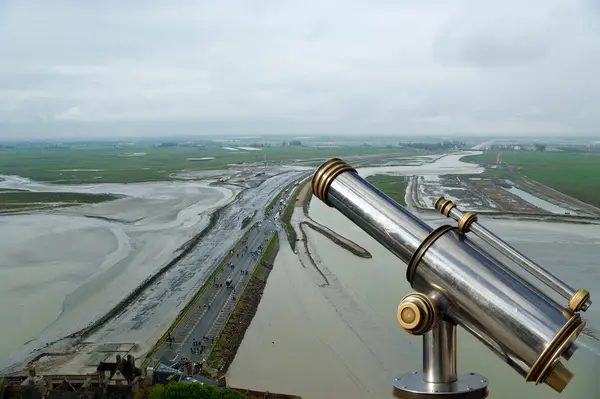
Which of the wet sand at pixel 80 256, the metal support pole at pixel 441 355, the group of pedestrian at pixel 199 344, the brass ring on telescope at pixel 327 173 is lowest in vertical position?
the group of pedestrian at pixel 199 344

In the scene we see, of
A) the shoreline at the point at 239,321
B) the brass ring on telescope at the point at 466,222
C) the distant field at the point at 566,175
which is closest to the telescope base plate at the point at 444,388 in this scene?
the brass ring on telescope at the point at 466,222

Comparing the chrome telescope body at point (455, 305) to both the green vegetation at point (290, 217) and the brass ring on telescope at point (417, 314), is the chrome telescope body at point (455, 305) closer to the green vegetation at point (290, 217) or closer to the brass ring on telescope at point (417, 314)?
the brass ring on telescope at point (417, 314)

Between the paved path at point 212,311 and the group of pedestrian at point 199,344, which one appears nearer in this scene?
the group of pedestrian at point 199,344

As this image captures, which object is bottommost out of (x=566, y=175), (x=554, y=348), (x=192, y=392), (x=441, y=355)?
(x=192, y=392)

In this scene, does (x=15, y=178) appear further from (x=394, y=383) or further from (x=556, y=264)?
(x=394, y=383)

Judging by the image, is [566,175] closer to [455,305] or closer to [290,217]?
[290,217]

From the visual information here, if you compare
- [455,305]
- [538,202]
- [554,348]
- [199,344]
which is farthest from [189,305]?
[538,202]

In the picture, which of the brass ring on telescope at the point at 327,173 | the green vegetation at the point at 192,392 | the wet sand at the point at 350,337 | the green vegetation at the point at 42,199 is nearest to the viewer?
the brass ring on telescope at the point at 327,173
